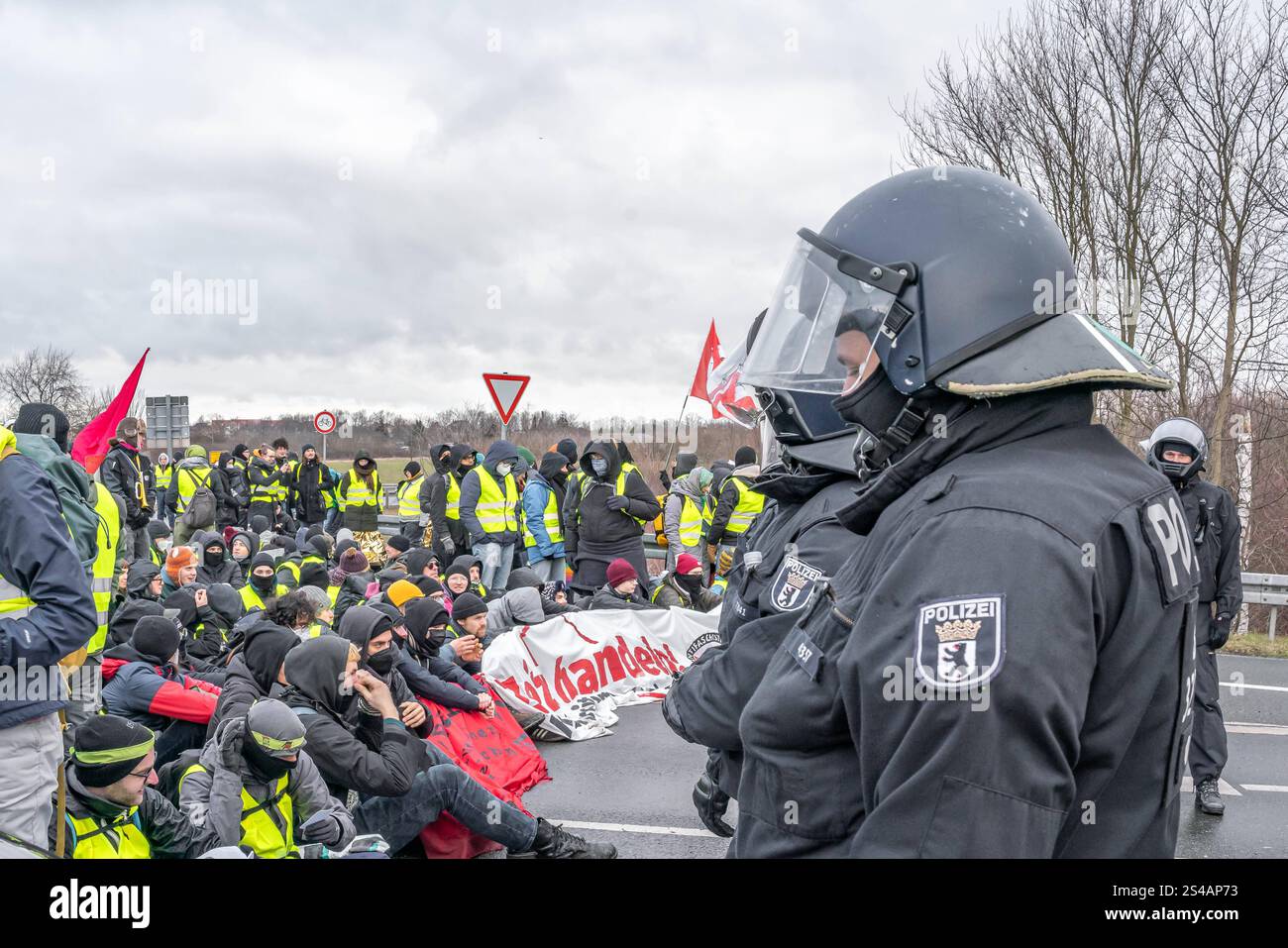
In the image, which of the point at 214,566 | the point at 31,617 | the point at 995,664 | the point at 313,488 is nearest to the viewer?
the point at 995,664

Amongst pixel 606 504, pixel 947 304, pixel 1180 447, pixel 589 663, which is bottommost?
pixel 589 663

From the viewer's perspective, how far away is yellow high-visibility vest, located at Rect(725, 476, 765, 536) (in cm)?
1112

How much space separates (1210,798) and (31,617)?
20.2 ft

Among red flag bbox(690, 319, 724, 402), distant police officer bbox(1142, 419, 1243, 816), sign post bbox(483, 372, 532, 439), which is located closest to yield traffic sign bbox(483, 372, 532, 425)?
sign post bbox(483, 372, 532, 439)

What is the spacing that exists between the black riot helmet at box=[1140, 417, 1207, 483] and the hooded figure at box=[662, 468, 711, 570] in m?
6.58

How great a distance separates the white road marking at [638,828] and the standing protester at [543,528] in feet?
19.4

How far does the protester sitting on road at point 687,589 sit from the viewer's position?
11328 mm

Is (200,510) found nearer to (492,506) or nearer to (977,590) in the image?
(492,506)

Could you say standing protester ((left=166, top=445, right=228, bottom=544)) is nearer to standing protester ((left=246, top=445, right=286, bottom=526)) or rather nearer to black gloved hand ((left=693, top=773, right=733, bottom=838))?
standing protester ((left=246, top=445, right=286, bottom=526))

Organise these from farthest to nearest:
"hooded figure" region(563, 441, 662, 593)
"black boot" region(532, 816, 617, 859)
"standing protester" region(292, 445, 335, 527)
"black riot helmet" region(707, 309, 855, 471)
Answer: "standing protester" region(292, 445, 335, 527)
"hooded figure" region(563, 441, 662, 593)
"black boot" region(532, 816, 617, 859)
"black riot helmet" region(707, 309, 855, 471)

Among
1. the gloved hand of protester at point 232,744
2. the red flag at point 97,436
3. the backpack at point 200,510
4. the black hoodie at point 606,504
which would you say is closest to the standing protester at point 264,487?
the backpack at point 200,510

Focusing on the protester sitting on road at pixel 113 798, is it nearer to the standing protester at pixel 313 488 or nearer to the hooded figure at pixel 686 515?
the hooded figure at pixel 686 515

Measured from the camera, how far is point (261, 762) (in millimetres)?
4668

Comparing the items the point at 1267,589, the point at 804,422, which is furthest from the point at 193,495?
the point at 1267,589
